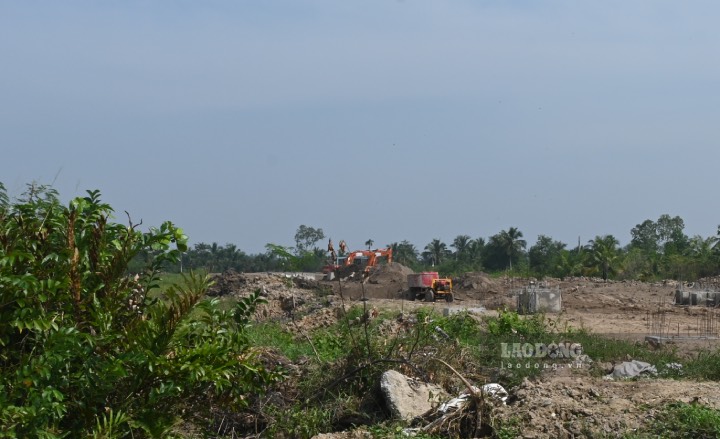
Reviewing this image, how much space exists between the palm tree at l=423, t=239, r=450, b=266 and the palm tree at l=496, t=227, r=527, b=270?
39.9ft

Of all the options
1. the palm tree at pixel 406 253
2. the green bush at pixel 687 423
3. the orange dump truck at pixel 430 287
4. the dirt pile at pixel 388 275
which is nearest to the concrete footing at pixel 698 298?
the orange dump truck at pixel 430 287

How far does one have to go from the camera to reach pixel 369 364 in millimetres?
9133

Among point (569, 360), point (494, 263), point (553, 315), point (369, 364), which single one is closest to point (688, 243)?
point (494, 263)

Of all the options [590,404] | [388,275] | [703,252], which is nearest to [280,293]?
[388,275]

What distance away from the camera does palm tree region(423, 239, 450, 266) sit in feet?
249

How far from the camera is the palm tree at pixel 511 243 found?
6325cm

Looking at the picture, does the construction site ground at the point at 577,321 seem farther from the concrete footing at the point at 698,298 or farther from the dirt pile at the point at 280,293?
the concrete footing at the point at 698,298

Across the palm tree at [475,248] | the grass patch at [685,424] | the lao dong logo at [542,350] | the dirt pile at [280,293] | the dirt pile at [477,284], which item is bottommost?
the grass patch at [685,424]

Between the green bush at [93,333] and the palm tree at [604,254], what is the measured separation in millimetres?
41440

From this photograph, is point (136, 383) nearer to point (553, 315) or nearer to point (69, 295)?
point (69, 295)

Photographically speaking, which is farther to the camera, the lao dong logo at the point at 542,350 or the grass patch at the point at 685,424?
the lao dong logo at the point at 542,350

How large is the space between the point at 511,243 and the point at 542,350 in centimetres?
5122

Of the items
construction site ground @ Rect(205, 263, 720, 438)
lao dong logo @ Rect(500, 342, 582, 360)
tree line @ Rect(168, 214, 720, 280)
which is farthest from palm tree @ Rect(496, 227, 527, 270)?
lao dong logo @ Rect(500, 342, 582, 360)

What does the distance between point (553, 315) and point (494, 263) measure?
140 feet
